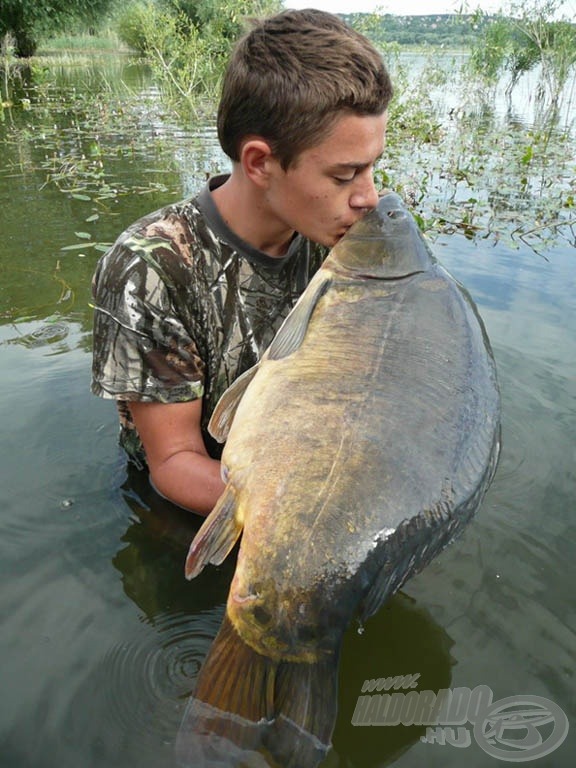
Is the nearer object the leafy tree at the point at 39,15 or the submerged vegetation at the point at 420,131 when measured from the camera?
the submerged vegetation at the point at 420,131

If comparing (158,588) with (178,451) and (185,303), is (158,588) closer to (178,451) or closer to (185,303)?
(178,451)

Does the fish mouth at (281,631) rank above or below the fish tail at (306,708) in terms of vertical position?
above

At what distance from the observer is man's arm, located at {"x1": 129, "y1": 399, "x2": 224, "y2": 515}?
217 centimetres

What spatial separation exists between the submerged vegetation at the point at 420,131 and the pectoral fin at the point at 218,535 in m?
3.51

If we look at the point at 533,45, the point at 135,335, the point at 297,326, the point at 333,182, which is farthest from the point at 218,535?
the point at 533,45

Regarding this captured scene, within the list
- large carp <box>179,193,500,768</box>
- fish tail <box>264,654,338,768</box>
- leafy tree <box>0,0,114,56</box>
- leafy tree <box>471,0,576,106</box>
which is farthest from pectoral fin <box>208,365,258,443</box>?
leafy tree <box>0,0,114,56</box>

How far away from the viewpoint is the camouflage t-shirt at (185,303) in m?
2.16

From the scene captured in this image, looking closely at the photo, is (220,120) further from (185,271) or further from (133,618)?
(133,618)

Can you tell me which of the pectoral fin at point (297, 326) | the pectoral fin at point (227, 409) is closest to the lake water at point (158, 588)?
the pectoral fin at point (227, 409)

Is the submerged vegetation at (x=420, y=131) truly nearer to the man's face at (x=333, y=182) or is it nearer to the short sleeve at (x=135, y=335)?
the man's face at (x=333, y=182)

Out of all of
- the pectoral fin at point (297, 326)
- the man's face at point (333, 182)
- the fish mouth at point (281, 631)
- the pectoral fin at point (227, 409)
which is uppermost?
the man's face at point (333, 182)

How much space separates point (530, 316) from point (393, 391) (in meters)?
3.36

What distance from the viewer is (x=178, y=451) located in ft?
7.36

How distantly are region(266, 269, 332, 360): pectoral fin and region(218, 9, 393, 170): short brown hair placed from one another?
0.48 meters
